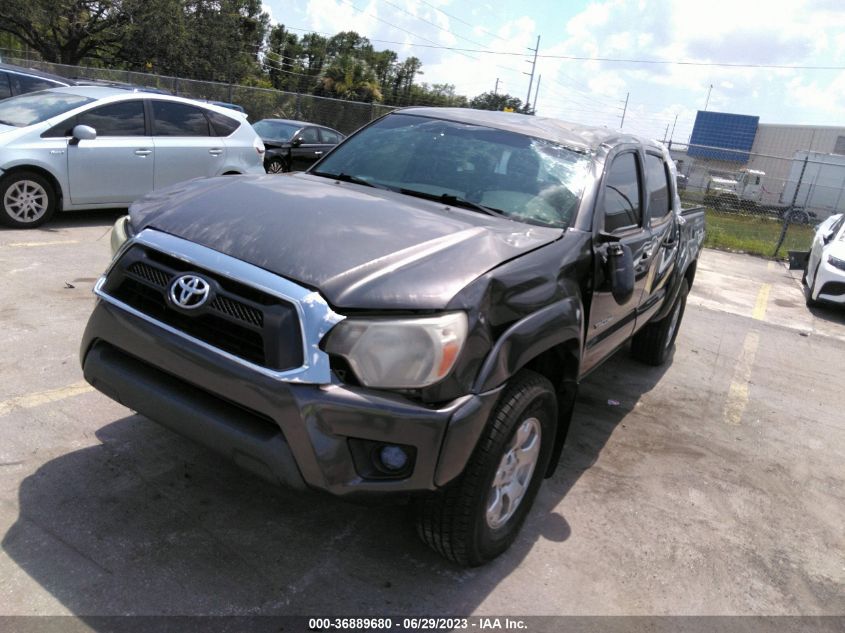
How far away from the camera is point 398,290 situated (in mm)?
2385

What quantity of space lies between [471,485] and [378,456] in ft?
1.32

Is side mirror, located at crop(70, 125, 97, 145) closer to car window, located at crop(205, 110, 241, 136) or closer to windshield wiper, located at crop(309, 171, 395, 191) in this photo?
car window, located at crop(205, 110, 241, 136)

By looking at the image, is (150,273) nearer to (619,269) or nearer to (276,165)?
(619,269)

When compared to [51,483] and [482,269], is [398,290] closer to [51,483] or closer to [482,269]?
[482,269]

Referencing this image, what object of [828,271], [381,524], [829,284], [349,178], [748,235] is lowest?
Answer: [748,235]

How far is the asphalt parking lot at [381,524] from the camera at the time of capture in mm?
2621

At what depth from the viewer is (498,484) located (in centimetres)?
280

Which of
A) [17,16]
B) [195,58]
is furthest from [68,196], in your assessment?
[195,58]

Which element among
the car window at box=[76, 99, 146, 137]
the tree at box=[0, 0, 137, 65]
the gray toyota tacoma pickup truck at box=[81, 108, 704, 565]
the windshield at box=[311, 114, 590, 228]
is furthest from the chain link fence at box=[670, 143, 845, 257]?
the tree at box=[0, 0, 137, 65]

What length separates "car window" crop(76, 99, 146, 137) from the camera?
312 inches

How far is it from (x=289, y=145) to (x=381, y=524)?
12491mm

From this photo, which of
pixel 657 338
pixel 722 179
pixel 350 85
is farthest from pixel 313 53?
pixel 657 338

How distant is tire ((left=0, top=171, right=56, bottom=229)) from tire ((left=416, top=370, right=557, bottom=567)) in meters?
6.78

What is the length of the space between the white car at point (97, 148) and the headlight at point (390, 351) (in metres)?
6.55
